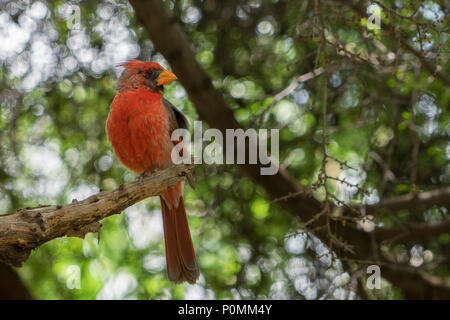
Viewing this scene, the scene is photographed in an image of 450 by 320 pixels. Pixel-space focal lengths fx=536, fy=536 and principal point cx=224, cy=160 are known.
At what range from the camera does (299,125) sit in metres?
5.21

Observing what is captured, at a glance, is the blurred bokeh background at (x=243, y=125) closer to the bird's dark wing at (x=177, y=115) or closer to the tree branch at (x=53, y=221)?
the bird's dark wing at (x=177, y=115)

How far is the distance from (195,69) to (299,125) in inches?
49.7

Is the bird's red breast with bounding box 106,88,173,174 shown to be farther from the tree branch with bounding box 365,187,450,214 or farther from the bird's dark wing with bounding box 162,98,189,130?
the tree branch with bounding box 365,187,450,214

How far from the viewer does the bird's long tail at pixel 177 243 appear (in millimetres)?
4043

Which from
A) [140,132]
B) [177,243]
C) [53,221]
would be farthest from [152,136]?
[53,221]

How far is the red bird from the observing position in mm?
3877

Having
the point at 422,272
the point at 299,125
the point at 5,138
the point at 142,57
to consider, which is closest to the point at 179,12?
the point at 142,57

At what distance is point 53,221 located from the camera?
2770 mm

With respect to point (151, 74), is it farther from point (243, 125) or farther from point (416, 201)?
point (416, 201)

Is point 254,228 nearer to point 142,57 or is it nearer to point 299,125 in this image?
point 299,125

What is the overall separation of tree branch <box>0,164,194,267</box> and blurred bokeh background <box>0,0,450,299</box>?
1.63 metres

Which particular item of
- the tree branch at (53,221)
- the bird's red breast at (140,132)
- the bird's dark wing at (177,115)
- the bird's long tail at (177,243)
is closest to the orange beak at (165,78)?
the bird's dark wing at (177,115)

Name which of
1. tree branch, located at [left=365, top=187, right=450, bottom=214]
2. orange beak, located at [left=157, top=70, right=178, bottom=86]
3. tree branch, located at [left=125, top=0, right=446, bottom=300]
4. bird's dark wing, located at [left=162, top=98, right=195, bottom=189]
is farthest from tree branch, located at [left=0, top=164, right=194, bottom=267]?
tree branch, located at [left=365, top=187, right=450, bottom=214]

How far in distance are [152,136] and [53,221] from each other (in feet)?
4.12
